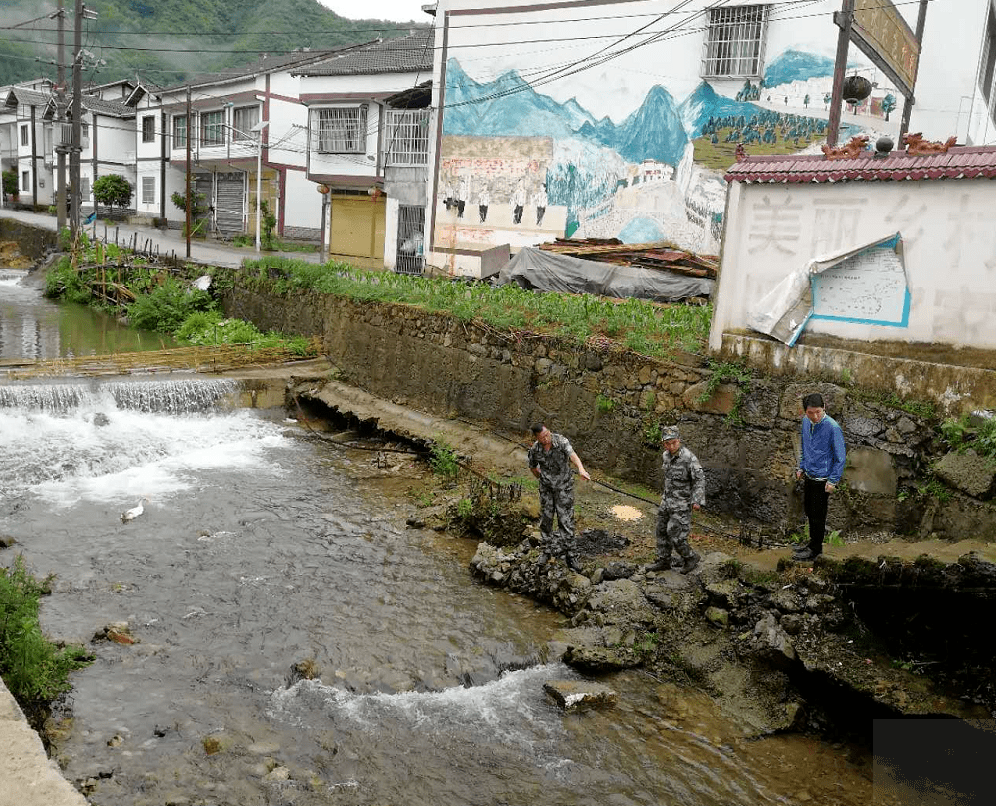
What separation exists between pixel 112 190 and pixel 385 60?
2103 cm

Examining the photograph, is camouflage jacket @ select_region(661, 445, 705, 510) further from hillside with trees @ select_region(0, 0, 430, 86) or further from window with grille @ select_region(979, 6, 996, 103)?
hillside with trees @ select_region(0, 0, 430, 86)

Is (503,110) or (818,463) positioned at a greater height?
(503,110)

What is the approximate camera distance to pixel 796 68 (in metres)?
18.2

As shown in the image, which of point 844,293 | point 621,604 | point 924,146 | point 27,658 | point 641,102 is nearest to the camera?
point 27,658

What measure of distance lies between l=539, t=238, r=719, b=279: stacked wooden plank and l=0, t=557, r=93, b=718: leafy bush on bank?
13142 mm

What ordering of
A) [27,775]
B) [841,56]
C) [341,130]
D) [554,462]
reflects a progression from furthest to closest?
[341,130]
[841,56]
[554,462]
[27,775]

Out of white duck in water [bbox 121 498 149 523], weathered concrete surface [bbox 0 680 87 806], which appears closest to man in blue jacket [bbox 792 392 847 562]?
weathered concrete surface [bbox 0 680 87 806]

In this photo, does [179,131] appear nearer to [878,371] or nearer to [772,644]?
[878,371]

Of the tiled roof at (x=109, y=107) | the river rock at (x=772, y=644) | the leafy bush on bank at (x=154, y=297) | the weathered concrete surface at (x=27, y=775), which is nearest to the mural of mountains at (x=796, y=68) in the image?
the leafy bush on bank at (x=154, y=297)

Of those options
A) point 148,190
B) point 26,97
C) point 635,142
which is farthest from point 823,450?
point 26,97

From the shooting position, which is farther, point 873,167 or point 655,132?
point 655,132

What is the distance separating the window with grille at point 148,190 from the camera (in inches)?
1754

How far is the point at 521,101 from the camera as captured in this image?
74.9 ft

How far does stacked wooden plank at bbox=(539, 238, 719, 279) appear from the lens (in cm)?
1684
